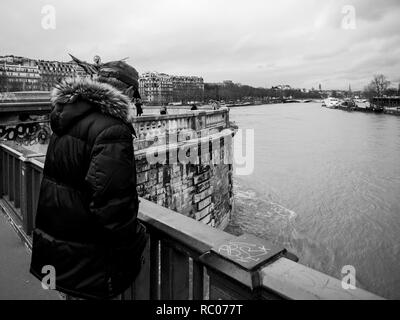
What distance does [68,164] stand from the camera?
1756 millimetres

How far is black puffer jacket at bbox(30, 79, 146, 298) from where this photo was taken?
1.64 metres

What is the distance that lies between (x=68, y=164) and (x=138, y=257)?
592 mm

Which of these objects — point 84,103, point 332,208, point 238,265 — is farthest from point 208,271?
point 332,208

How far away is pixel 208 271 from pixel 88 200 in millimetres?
693

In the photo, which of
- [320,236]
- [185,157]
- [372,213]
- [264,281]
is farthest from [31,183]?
[372,213]

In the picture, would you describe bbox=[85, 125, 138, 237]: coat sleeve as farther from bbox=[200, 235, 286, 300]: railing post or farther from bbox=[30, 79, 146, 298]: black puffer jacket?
bbox=[200, 235, 286, 300]: railing post

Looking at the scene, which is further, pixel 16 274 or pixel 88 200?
pixel 16 274

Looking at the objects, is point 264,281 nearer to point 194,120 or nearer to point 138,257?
point 138,257

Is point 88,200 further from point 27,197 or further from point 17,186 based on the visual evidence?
point 17,186

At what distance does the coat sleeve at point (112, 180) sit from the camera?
5.21ft

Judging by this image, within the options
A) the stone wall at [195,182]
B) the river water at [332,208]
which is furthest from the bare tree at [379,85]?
the stone wall at [195,182]

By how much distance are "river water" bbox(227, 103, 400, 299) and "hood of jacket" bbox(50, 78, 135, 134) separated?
1023 centimetres

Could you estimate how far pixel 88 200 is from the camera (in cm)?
176

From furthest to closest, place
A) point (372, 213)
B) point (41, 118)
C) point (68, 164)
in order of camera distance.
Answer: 1. point (372, 213)
2. point (41, 118)
3. point (68, 164)
